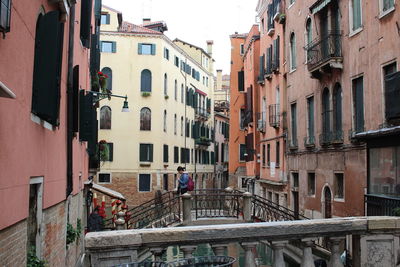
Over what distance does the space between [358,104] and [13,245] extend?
12.1 metres

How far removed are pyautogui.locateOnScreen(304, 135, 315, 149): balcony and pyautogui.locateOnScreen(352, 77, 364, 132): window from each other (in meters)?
3.59

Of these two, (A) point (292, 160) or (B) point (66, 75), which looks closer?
(B) point (66, 75)

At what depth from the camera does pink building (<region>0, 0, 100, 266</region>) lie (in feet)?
17.5

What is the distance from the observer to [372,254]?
193 inches

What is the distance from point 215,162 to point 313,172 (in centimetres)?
4095

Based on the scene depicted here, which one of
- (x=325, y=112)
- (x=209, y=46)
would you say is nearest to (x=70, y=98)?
(x=325, y=112)

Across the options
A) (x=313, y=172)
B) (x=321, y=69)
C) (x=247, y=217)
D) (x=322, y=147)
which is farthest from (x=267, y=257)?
(x=321, y=69)

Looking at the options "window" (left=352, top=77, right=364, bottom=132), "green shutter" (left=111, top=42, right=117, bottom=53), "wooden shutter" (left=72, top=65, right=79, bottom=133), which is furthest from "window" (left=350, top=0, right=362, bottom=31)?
"green shutter" (left=111, top=42, right=117, bottom=53)

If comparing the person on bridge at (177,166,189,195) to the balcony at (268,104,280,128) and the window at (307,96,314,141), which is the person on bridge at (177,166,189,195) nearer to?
the window at (307,96,314,141)

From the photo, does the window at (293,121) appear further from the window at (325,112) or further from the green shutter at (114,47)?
the green shutter at (114,47)

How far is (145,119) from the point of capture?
3944cm

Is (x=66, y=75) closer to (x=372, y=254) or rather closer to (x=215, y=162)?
(x=372, y=254)

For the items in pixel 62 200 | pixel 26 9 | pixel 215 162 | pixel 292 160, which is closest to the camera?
pixel 26 9

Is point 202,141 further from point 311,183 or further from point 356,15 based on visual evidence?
point 356,15
